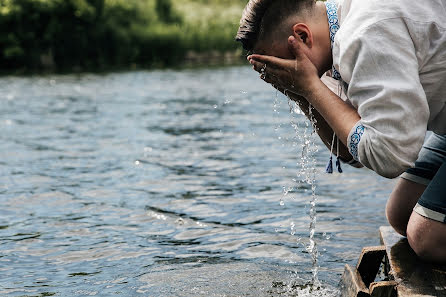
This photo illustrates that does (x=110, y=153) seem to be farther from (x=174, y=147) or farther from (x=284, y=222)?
(x=284, y=222)

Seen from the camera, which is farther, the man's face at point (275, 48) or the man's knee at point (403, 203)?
the man's knee at point (403, 203)

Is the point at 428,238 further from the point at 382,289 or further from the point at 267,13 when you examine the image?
the point at 267,13

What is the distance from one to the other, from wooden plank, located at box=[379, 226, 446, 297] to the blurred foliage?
4158 cm

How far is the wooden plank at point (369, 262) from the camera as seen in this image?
364 centimetres

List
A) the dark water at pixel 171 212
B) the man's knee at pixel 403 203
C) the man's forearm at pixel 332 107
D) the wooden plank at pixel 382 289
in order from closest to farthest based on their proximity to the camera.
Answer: the wooden plank at pixel 382 289 → the man's forearm at pixel 332 107 → the man's knee at pixel 403 203 → the dark water at pixel 171 212

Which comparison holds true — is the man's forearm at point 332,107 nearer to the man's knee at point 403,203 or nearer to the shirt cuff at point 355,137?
the shirt cuff at point 355,137

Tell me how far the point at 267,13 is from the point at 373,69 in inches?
25.9

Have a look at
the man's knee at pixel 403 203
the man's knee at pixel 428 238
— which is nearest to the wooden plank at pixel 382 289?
the man's knee at pixel 428 238

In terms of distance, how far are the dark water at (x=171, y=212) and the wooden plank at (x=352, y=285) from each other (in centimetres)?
42

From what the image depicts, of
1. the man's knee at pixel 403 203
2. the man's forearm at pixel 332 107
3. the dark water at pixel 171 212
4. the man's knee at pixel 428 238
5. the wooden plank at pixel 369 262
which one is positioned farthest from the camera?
the dark water at pixel 171 212

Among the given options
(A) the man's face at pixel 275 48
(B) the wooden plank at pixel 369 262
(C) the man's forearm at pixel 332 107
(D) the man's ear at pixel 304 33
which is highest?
(D) the man's ear at pixel 304 33

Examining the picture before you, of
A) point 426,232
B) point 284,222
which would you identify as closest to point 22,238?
point 284,222

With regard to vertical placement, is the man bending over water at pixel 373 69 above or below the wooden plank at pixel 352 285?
above

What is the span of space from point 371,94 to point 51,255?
2861 mm
